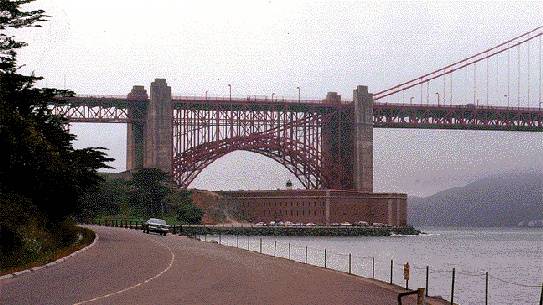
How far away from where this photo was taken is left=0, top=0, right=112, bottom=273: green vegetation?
128ft

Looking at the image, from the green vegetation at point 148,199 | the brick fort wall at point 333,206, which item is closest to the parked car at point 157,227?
the green vegetation at point 148,199

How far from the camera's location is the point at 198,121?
190 metres

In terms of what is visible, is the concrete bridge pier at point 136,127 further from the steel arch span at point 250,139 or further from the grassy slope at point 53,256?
the grassy slope at point 53,256

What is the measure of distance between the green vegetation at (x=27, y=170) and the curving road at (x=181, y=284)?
7.50 ft

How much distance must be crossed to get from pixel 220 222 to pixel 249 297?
565 ft

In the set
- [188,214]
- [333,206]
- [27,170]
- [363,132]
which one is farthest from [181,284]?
[333,206]

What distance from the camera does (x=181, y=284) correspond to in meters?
30.3

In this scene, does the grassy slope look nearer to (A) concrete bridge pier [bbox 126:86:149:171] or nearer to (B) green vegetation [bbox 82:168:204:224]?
(B) green vegetation [bbox 82:168:204:224]

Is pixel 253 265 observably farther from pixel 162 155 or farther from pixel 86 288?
pixel 162 155

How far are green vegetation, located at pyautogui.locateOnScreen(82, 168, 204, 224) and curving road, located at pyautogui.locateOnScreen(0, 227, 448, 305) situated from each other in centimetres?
12845

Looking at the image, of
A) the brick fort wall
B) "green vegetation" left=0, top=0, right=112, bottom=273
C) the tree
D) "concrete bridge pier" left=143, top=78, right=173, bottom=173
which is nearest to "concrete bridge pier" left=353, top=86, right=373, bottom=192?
the brick fort wall

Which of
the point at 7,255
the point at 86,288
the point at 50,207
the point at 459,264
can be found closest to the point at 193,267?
the point at 7,255

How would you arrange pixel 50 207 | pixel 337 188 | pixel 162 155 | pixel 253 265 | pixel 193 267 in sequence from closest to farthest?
pixel 193 267 < pixel 253 265 < pixel 50 207 < pixel 162 155 < pixel 337 188

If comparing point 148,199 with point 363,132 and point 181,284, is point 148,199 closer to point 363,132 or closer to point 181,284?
point 363,132
